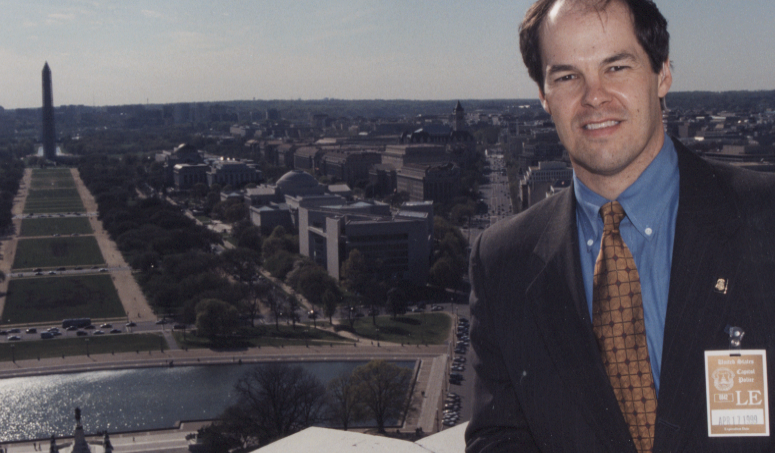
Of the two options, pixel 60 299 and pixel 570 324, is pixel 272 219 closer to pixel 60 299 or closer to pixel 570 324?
pixel 60 299

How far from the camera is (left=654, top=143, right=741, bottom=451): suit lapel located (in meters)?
1.39

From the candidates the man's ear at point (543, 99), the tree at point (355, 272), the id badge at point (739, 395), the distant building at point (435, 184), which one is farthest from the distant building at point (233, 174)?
the id badge at point (739, 395)

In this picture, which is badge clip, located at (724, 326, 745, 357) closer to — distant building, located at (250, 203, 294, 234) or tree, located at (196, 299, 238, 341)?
tree, located at (196, 299, 238, 341)

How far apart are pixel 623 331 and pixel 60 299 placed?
29.2 metres

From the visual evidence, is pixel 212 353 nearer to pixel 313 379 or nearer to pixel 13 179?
pixel 313 379

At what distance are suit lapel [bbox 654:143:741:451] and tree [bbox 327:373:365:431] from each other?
15649 mm

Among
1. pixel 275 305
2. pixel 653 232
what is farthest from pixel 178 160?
pixel 653 232

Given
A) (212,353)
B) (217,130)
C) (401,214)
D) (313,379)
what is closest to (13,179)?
(401,214)

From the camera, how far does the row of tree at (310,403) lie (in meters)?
16.0

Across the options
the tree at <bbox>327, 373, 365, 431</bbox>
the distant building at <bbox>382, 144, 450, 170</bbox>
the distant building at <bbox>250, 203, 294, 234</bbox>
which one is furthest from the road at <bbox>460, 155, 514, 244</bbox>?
the tree at <bbox>327, 373, 365, 431</bbox>

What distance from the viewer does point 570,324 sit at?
1555 millimetres

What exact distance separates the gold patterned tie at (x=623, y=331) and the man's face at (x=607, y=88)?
11 centimetres

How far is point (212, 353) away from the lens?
22.2 m

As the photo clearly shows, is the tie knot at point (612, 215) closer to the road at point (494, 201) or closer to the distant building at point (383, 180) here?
the road at point (494, 201)
